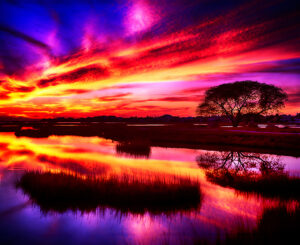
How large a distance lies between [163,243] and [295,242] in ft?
12.5

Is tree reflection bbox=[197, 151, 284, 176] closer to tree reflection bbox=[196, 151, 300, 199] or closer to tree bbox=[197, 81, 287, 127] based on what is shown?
tree reflection bbox=[196, 151, 300, 199]

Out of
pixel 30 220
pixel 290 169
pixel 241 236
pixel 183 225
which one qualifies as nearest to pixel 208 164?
pixel 290 169

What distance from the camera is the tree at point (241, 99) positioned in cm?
4981

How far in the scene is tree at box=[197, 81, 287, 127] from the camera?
163 ft

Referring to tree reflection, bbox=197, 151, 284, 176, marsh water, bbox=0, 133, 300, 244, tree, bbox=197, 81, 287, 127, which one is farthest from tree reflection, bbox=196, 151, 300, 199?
tree, bbox=197, 81, 287, 127

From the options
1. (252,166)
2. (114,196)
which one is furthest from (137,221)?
(252,166)

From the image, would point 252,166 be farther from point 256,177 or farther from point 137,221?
point 137,221

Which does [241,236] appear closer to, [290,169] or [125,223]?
[125,223]

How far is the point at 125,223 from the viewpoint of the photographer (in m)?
8.42

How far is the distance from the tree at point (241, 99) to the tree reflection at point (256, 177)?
32198mm

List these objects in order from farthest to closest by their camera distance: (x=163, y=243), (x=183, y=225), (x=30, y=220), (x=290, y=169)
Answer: (x=290, y=169), (x=30, y=220), (x=183, y=225), (x=163, y=243)

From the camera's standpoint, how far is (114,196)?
10469 mm

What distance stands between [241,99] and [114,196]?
49329 mm

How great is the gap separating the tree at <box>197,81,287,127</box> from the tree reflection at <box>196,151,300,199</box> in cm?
3220
